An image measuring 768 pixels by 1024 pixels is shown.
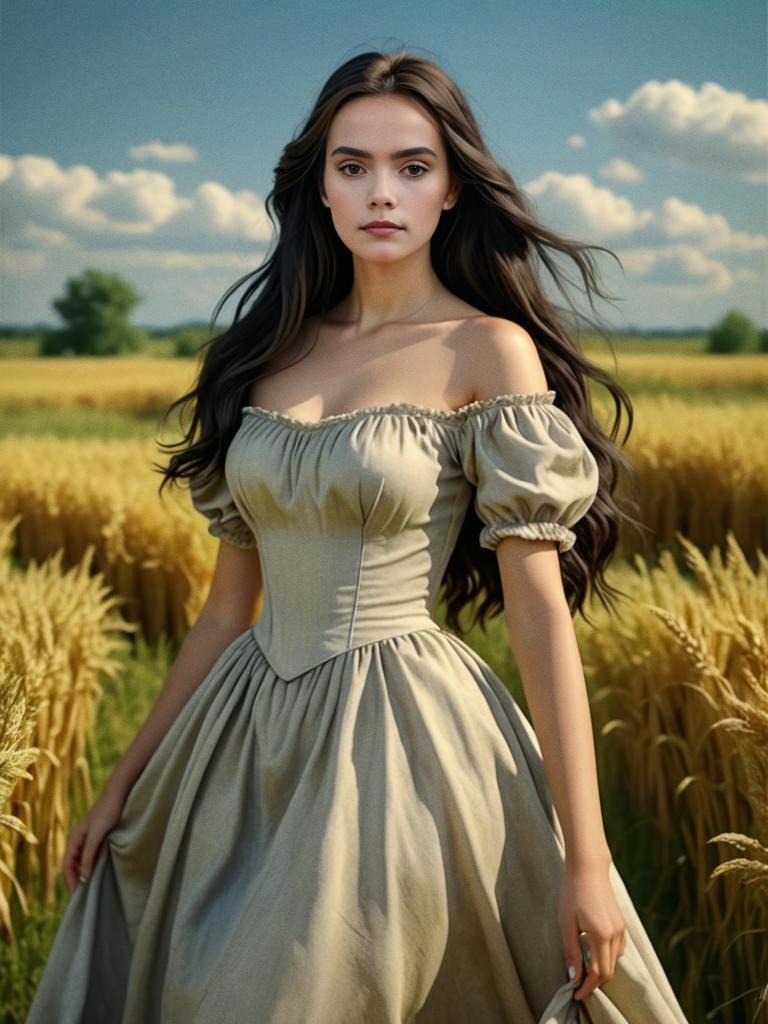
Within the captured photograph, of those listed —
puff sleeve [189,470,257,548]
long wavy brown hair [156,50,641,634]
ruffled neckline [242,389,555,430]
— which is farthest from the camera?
puff sleeve [189,470,257,548]

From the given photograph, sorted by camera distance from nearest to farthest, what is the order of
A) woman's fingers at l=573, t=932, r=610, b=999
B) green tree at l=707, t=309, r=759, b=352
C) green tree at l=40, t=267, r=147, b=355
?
woman's fingers at l=573, t=932, r=610, b=999
green tree at l=707, t=309, r=759, b=352
green tree at l=40, t=267, r=147, b=355

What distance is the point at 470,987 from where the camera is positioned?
133cm

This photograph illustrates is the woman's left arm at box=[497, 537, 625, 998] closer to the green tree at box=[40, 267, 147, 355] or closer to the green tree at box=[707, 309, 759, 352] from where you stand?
the green tree at box=[707, 309, 759, 352]

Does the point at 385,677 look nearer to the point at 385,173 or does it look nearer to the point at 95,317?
the point at 385,173

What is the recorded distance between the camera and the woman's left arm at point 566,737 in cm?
125

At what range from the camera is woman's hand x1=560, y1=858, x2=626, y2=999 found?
1247mm

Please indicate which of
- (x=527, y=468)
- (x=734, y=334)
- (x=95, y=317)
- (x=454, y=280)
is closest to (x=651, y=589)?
(x=454, y=280)

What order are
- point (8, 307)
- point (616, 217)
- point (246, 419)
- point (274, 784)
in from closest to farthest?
point (274, 784) → point (246, 419) → point (616, 217) → point (8, 307)

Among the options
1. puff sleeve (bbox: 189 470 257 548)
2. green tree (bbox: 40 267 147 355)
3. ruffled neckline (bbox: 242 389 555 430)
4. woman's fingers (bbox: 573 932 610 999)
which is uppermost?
green tree (bbox: 40 267 147 355)

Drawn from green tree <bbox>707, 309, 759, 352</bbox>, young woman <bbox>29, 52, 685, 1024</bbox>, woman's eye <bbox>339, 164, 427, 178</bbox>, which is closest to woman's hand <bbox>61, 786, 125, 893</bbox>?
young woman <bbox>29, 52, 685, 1024</bbox>

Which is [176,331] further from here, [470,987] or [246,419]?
[470,987]

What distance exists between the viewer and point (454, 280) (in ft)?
5.16

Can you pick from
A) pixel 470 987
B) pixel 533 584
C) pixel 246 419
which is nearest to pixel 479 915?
pixel 470 987

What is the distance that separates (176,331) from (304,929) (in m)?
3.02
